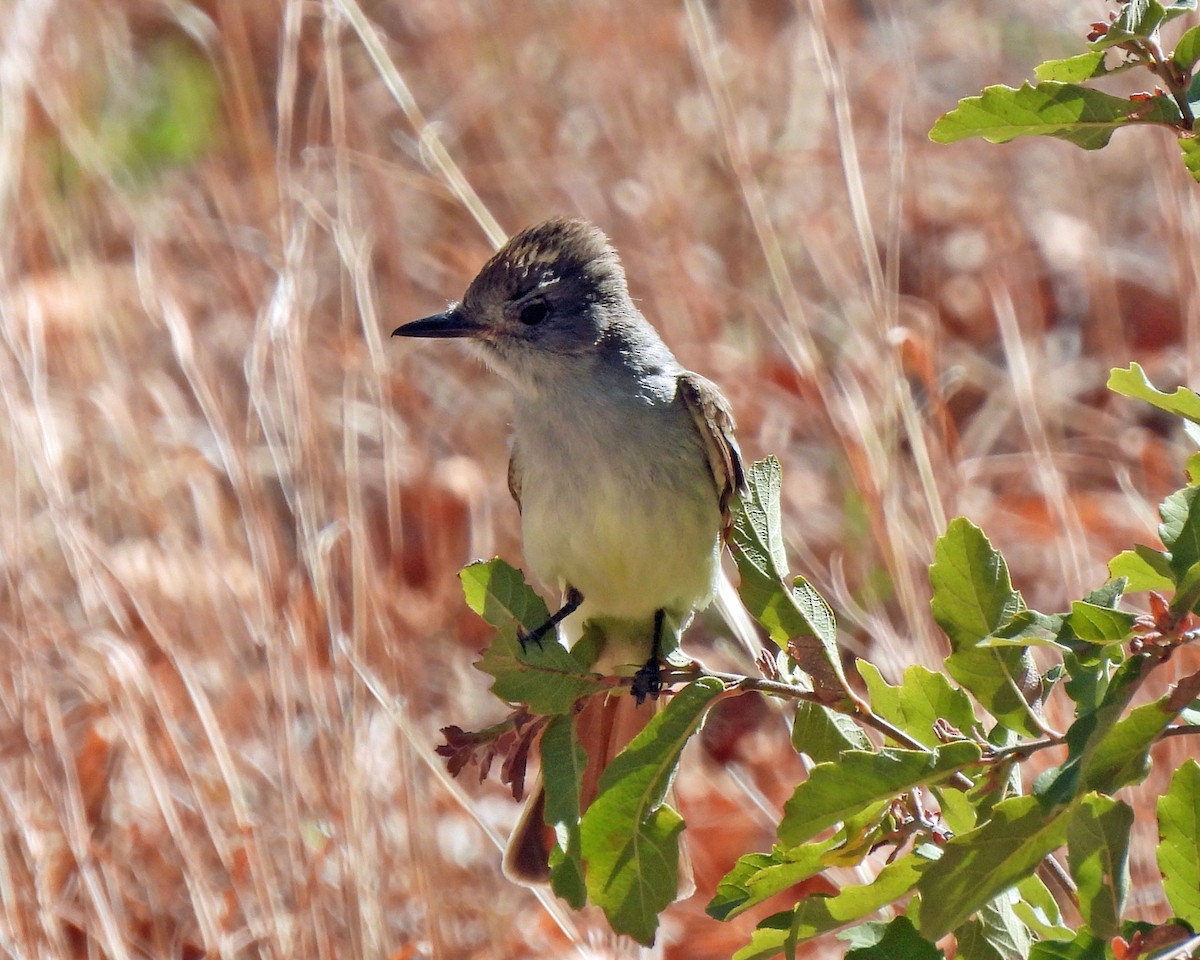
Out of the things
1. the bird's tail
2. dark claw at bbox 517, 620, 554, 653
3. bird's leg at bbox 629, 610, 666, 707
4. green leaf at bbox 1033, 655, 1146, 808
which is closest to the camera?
green leaf at bbox 1033, 655, 1146, 808

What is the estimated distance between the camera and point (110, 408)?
337 cm

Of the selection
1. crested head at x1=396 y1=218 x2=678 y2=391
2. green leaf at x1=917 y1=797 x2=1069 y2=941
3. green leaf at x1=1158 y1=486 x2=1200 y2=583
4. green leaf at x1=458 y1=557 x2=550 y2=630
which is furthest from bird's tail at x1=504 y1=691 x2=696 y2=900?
green leaf at x1=1158 y1=486 x2=1200 y2=583

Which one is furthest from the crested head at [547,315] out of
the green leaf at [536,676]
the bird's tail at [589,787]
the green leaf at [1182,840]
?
the green leaf at [1182,840]

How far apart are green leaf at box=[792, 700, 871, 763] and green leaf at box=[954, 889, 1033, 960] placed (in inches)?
8.3

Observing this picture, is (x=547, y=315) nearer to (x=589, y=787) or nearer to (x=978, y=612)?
(x=589, y=787)

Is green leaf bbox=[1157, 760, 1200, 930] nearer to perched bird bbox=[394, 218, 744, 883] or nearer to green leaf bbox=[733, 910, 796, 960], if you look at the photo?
green leaf bbox=[733, 910, 796, 960]

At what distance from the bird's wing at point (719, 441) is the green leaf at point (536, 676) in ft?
3.22

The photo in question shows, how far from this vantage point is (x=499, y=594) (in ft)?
5.50

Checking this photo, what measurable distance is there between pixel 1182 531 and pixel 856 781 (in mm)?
363

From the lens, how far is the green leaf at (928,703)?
1.46 metres

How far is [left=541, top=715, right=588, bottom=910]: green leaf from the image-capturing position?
59.9 inches

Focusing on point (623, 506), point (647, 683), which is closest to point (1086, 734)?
point (647, 683)

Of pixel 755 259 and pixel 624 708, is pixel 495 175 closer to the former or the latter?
pixel 755 259

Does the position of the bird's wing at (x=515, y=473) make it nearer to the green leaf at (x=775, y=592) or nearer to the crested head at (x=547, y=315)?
the crested head at (x=547, y=315)
